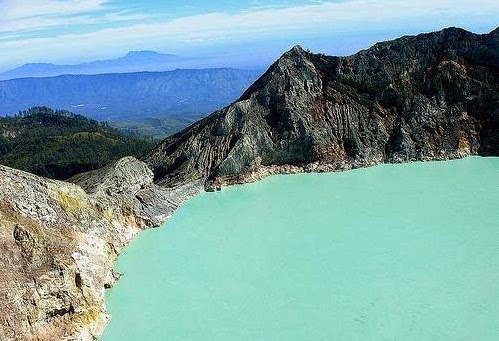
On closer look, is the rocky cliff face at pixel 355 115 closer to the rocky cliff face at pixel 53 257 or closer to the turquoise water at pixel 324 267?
the turquoise water at pixel 324 267

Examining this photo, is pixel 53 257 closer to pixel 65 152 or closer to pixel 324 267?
pixel 324 267

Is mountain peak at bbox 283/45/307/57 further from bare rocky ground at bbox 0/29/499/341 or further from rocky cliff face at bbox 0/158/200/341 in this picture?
rocky cliff face at bbox 0/158/200/341

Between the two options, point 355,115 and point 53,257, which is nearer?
point 53,257

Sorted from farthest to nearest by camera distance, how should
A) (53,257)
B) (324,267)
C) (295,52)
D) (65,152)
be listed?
(65,152) < (295,52) < (324,267) < (53,257)

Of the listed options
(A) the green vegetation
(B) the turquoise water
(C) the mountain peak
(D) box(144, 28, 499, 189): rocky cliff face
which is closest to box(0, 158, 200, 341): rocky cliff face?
(B) the turquoise water

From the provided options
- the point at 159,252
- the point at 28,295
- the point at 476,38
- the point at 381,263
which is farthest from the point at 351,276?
the point at 476,38

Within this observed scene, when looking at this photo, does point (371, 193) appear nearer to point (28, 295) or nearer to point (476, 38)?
point (476, 38)

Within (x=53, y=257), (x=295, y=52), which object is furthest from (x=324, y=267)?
(x=295, y=52)
